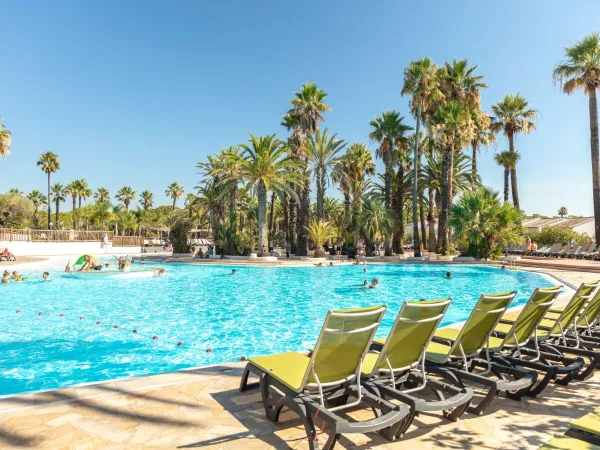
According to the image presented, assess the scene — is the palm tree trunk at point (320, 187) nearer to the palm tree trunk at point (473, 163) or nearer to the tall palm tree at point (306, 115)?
the tall palm tree at point (306, 115)

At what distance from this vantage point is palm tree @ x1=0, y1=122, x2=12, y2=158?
32.6 m

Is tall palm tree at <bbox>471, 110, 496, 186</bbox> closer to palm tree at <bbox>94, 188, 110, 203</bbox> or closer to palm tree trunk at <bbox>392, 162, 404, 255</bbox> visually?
palm tree trunk at <bbox>392, 162, 404, 255</bbox>

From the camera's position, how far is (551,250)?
33.8 metres

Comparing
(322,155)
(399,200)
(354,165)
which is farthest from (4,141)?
(399,200)

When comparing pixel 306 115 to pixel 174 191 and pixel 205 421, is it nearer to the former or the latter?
pixel 205 421

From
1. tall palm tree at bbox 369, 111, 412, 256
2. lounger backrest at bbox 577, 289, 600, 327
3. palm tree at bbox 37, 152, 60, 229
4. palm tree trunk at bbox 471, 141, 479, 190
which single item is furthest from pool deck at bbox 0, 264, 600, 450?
palm tree at bbox 37, 152, 60, 229

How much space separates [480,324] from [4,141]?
132ft

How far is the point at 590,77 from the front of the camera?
28.1 metres

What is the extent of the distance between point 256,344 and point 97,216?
256 ft

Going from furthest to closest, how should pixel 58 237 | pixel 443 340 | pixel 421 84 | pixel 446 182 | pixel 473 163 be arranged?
pixel 58 237
pixel 473 163
pixel 421 84
pixel 446 182
pixel 443 340

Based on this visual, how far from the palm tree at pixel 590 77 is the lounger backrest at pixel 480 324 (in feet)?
103

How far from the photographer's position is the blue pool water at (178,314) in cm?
782

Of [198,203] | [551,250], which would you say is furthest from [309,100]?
[551,250]

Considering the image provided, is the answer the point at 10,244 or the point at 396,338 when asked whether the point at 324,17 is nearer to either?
the point at 396,338
